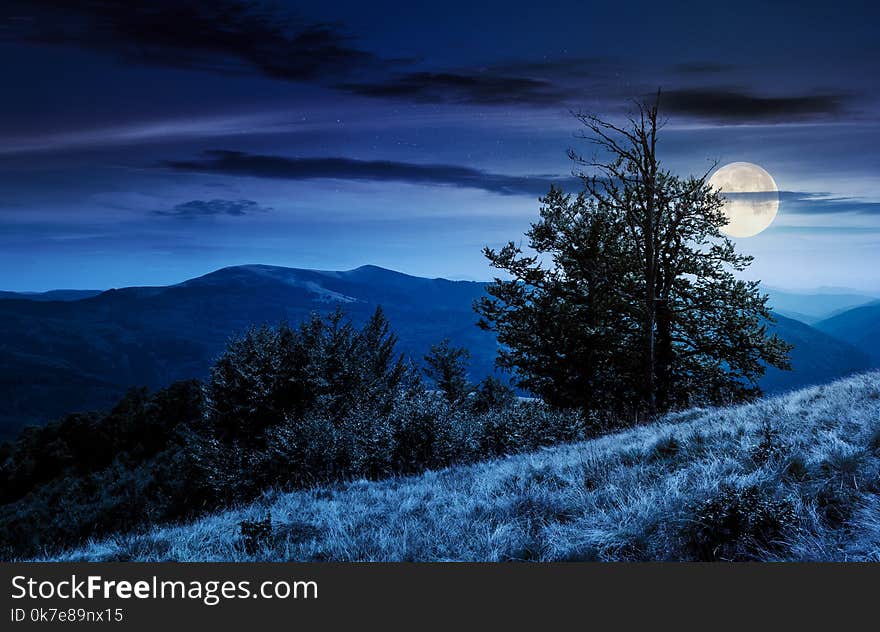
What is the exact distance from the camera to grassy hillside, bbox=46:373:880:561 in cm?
437

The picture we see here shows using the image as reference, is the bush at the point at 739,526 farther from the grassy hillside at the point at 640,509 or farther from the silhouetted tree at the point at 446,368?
the silhouetted tree at the point at 446,368

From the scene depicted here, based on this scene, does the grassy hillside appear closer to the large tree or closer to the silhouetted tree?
the large tree

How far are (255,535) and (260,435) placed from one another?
29.3m

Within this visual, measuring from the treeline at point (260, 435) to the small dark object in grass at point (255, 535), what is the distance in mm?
5237

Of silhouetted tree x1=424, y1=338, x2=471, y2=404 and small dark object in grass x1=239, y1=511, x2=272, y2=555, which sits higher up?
small dark object in grass x1=239, y1=511, x2=272, y2=555

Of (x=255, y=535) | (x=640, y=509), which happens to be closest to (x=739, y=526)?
(x=640, y=509)

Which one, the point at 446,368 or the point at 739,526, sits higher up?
the point at 739,526

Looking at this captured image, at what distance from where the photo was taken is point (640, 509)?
517cm

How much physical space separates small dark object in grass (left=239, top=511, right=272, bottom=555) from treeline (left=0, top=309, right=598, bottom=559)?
17.2ft

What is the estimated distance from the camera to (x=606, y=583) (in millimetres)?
3977

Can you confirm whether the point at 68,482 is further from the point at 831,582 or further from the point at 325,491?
the point at 831,582

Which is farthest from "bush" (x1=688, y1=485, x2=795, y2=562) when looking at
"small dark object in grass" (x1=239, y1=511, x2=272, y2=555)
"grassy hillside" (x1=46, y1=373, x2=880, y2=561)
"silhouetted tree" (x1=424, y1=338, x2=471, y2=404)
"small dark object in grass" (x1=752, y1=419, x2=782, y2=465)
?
"silhouetted tree" (x1=424, y1=338, x2=471, y2=404)

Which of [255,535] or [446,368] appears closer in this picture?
[255,535]

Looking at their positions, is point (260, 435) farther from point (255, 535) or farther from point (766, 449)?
point (766, 449)
